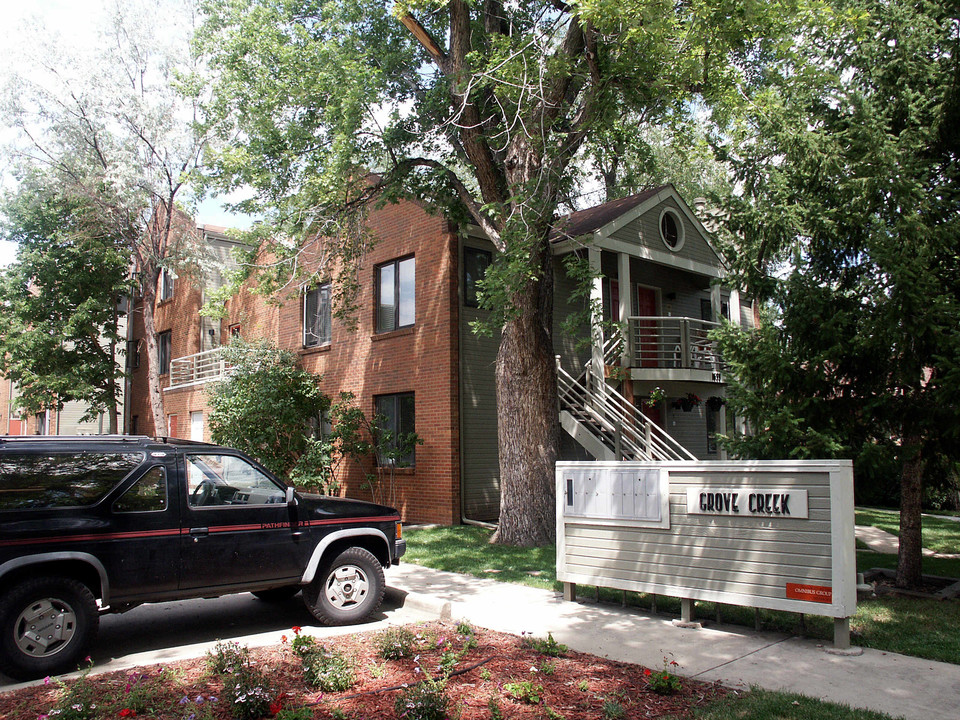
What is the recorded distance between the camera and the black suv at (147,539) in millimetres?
5801

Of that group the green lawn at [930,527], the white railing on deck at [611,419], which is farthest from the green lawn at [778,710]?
the white railing on deck at [611,419]

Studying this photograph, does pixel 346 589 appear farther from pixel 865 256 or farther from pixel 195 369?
pixel 195 369

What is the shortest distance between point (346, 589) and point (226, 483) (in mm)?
1618

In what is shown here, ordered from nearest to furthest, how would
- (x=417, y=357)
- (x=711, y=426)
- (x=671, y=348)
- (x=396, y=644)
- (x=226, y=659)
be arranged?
1. (x=226, y=659)
2. (x=396, y=644)
3. (x=417, y=357)
4. (x=671, y=348)
5. (x=711, y=426)

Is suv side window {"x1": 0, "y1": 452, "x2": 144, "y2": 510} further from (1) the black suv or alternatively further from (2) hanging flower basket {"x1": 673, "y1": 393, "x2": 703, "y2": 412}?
(2) hanging flower basket {"x1": 673, "y1": 393, "x2": 703, "y2": 412}

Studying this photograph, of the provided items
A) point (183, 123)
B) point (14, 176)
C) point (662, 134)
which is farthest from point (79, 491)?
point (662, 134)

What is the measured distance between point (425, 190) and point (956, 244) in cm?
916

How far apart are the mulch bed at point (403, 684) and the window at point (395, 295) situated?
10859 millimetres

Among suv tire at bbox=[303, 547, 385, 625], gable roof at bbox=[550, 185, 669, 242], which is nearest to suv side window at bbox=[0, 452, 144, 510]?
suv tire at bbox=[303, 547, 385, 625]

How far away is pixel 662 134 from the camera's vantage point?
101 ft

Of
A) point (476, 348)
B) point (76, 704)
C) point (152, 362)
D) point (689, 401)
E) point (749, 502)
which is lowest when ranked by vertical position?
point (76, 704)

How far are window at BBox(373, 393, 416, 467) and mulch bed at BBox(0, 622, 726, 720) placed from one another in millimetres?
9345

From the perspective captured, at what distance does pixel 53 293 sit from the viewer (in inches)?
997

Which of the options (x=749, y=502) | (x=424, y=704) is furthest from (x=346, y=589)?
(x=749, y=502)
